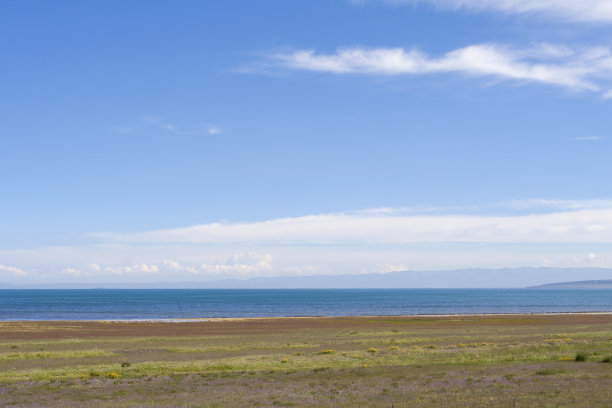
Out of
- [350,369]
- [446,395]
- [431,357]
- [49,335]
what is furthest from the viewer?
[49,335]

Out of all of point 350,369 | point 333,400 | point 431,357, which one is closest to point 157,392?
point 333,400

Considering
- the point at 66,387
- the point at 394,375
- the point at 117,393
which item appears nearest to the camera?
the point at 117,393

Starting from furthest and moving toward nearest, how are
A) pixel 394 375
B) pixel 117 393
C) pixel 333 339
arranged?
1. pixel 333 339
2. pixel 394 375
3. pixel 117 393

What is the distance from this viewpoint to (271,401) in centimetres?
2248

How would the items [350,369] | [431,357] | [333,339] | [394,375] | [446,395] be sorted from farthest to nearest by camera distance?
1. [333,339]
2. [431,357]
3. [350,369]
4. [394,375]
5. [446,395]

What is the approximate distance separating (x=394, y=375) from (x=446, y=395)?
21.6 feet

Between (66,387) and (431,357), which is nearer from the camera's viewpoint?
(66,387)

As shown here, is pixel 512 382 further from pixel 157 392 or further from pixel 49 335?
pixel 49 335

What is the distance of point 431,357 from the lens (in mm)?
36469

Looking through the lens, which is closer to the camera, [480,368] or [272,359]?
[480,368]

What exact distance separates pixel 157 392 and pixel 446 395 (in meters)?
12.3

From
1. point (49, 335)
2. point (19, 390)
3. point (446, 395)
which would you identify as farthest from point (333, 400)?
point (49, 335)

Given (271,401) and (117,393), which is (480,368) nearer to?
(271,401)

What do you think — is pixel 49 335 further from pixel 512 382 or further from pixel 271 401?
pixel 512 382
